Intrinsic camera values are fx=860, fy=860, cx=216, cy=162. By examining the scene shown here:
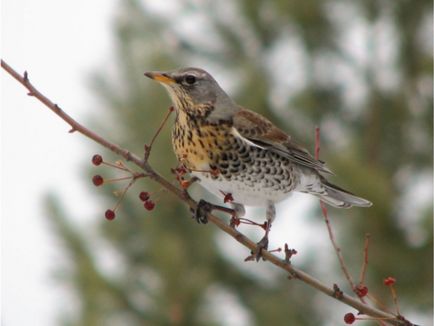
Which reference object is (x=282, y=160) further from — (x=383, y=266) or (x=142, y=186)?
(x=383, y=266)

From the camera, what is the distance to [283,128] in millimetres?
6539

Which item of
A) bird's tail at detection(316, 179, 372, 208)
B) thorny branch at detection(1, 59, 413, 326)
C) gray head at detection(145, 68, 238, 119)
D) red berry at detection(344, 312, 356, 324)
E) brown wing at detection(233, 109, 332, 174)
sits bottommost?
thorny branch at detection(1, 59, 413, 326)

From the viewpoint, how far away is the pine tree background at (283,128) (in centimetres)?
546

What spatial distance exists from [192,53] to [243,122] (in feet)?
13.4

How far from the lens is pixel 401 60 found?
6.73 m

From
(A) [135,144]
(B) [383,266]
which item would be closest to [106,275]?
(A) [135,144]

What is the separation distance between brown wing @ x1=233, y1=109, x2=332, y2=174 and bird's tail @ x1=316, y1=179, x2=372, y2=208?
139 millimetres

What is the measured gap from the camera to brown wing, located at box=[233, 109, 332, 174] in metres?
2.81

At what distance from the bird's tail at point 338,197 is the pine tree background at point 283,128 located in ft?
7.10

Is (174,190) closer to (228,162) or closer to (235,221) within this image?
(235,221)

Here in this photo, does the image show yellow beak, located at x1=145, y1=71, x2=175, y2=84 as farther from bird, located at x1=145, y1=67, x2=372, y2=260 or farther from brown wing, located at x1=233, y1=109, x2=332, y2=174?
brown wing, located at x1=233, y1=109, x2=332, y2=174

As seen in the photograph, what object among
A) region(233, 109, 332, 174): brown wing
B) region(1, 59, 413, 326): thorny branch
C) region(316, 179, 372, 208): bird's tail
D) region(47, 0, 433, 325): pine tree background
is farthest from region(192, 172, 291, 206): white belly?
region(47, 0, 433, 325): pine tree background

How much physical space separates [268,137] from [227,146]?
248 millimetres

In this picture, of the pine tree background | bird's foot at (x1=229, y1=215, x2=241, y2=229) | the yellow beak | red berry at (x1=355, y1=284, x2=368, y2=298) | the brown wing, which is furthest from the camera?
the pine tree background
